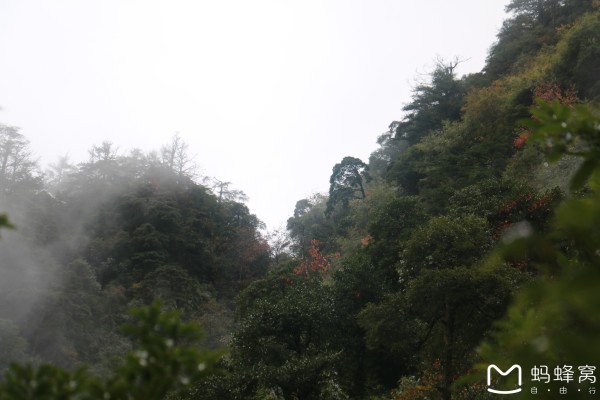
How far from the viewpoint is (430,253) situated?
9445 millimetres

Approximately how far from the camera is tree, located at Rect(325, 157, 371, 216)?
83.8ft

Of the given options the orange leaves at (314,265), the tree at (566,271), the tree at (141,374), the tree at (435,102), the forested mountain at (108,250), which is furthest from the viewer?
the tree at (435,102)

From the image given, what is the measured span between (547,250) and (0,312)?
53.5 ft

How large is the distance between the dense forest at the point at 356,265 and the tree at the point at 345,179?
135 millimetres

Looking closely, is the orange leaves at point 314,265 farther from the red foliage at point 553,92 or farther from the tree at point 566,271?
the tree at point 566,271

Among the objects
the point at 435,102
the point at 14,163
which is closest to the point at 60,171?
the point at 14,163

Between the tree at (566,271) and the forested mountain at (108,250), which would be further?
the forested mountain at (108,250)

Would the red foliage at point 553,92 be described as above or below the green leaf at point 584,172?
above

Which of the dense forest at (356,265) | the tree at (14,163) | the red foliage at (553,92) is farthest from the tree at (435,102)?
→ the tree at (14,163)

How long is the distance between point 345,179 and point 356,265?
13121 millimetres

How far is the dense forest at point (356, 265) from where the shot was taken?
103cm

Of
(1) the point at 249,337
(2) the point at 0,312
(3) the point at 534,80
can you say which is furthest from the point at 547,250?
(3) the point at 534,80

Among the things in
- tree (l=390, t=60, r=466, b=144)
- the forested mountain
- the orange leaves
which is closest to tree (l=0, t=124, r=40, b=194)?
the forested mountain

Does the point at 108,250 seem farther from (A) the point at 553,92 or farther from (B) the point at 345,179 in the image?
(A) the point at 553,92
